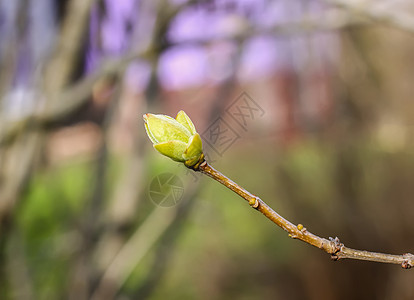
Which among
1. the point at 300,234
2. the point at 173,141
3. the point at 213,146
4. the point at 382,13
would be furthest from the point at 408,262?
the point at 213,146

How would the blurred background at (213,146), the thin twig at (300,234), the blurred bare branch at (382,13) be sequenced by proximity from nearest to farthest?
the thin twig at (300,234), the blurred bare branch at (382,13), the blurred background at (213,146)

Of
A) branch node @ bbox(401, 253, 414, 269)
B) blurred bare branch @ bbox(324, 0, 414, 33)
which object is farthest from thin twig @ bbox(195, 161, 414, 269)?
blurred bare branch @ bbox(324, 0, 414, 33)

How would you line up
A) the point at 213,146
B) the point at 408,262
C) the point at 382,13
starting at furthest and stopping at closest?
the point at 213,146
the point at 382,13
the point at 408,262

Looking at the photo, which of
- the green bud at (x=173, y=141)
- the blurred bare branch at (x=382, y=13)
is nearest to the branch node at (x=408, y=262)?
the green bud at (x=173, y=141)

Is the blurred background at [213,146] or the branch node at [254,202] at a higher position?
the blurred background at [213,146]

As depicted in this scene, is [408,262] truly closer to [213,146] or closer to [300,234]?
[300,234]

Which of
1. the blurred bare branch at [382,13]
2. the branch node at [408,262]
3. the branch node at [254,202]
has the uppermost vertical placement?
the blurred bare branch at [382,13]

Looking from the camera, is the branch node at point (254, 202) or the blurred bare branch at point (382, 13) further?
the blurred bare branch at point (382, 13)

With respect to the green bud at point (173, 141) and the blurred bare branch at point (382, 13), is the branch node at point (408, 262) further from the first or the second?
the blurred bare branch at point (382, 13)
